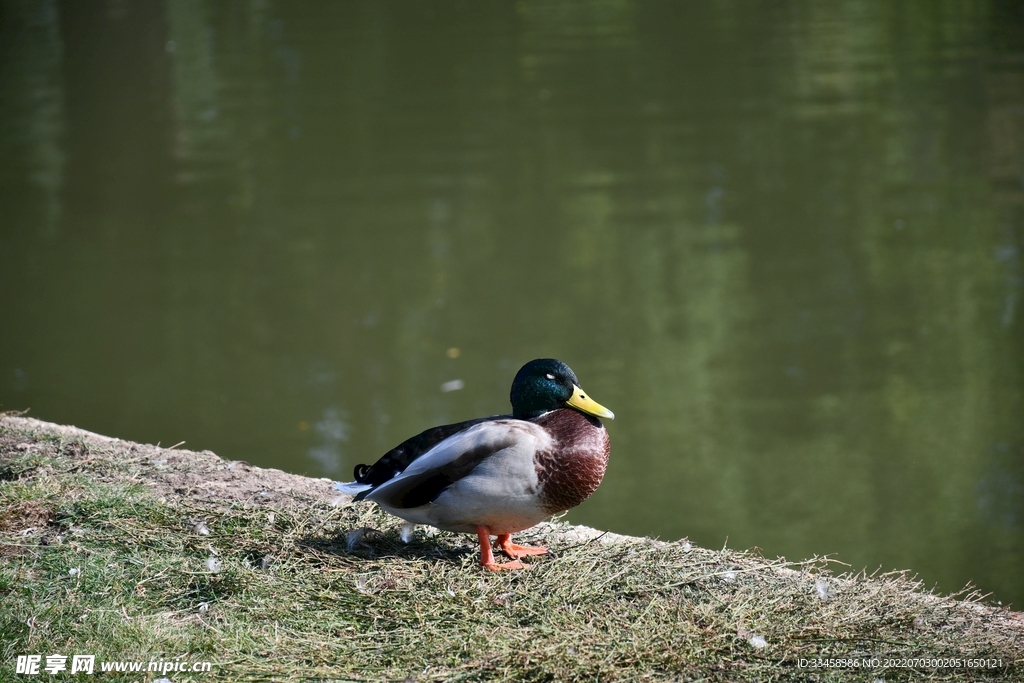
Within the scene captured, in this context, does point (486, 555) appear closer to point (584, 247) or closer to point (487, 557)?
point (487, 557)

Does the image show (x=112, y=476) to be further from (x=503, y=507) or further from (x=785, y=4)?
(x=785, y=4)

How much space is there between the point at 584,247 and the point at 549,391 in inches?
267

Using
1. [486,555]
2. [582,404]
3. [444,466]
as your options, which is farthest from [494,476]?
[582,404]

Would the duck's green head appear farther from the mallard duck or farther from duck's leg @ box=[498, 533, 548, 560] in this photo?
duck's leg @ box=[498, 533, 548, 560]

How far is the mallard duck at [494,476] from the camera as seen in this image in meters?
Answer: 3.23

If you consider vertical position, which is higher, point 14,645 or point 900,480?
point 14,645

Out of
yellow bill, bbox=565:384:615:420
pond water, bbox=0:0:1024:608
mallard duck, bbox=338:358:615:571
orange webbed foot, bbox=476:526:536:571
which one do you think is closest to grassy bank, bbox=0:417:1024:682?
orange webbed foot, bbox=476:526:536:571

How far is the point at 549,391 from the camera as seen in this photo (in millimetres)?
3461

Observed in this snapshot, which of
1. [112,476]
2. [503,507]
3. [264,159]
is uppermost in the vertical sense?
[503,507]

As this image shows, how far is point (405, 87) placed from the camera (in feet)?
48.6

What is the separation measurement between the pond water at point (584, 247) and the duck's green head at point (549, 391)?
2.07 meters

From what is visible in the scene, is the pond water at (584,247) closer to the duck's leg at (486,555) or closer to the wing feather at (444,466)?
the duck's leg at (486,555)

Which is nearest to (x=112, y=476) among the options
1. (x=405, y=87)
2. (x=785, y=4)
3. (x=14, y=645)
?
(x=14, y=645)

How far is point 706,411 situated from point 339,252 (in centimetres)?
398
